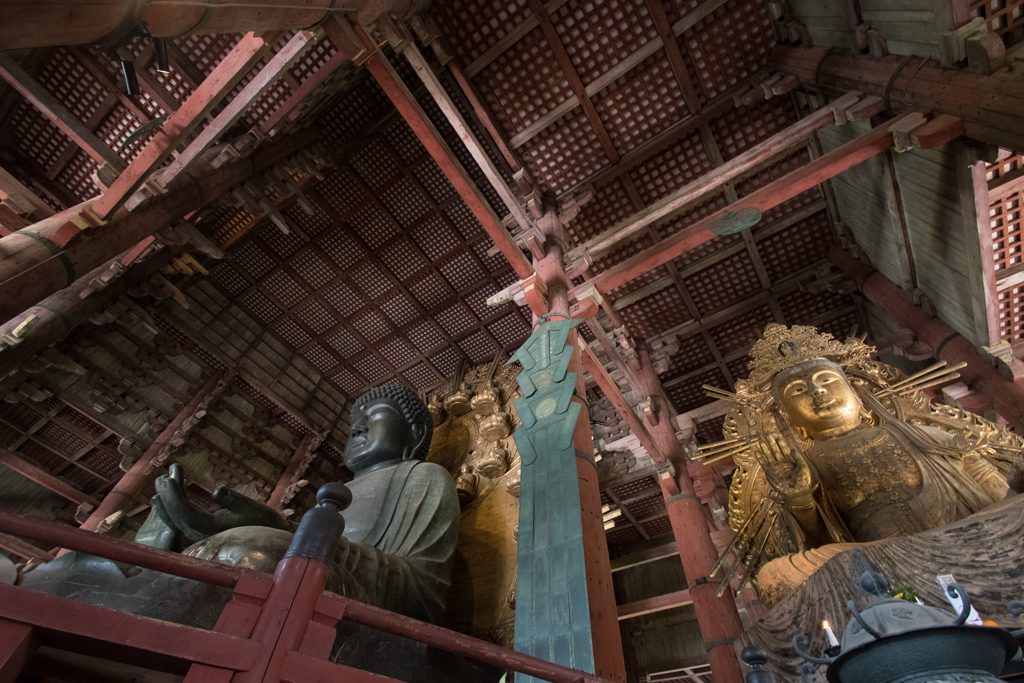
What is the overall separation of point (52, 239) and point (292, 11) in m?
2.51

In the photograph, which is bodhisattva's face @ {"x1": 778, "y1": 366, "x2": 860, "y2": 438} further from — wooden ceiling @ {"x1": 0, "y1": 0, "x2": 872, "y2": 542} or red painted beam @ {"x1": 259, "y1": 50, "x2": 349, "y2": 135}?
red painted beam @ {"x1": 259, "y1": 50, "x2": 349, "y2": 135}

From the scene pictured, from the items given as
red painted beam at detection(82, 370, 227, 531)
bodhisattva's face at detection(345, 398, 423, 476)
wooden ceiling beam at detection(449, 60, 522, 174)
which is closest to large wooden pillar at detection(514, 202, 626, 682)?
bodhisattva's face at detection(345, 398, 423, 476)

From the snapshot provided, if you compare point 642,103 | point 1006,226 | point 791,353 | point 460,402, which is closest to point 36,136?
point 460,402

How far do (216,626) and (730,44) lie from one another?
635cm

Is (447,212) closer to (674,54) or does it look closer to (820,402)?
(674,54)

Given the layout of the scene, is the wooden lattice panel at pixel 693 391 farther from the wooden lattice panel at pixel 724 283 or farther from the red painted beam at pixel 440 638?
the red painted beam at pixel 440 638

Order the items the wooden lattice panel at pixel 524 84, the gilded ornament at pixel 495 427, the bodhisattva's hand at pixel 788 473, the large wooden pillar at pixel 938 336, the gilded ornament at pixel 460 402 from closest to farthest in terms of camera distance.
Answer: the bodhisattva's hand at pixel 788 473
the large wooden pillar at pixel 938 336
the gilded ornament at pixel 495 427
the wooden lattice panel at pixel 524 84
the gilded ornament at pixel 460 402

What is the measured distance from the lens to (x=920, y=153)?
14.0 feet

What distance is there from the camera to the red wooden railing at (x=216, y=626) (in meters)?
1.24

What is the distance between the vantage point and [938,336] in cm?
502

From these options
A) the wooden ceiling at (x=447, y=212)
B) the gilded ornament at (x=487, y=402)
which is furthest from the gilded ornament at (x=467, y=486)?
the wooden ceiling at (x=447, y=212)

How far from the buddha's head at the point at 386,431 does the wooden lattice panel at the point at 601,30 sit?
394 cm

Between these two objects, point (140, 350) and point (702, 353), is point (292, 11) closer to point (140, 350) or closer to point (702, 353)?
point (140, 350)

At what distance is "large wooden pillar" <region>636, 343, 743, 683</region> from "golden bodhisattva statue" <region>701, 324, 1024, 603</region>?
1.54 ft
